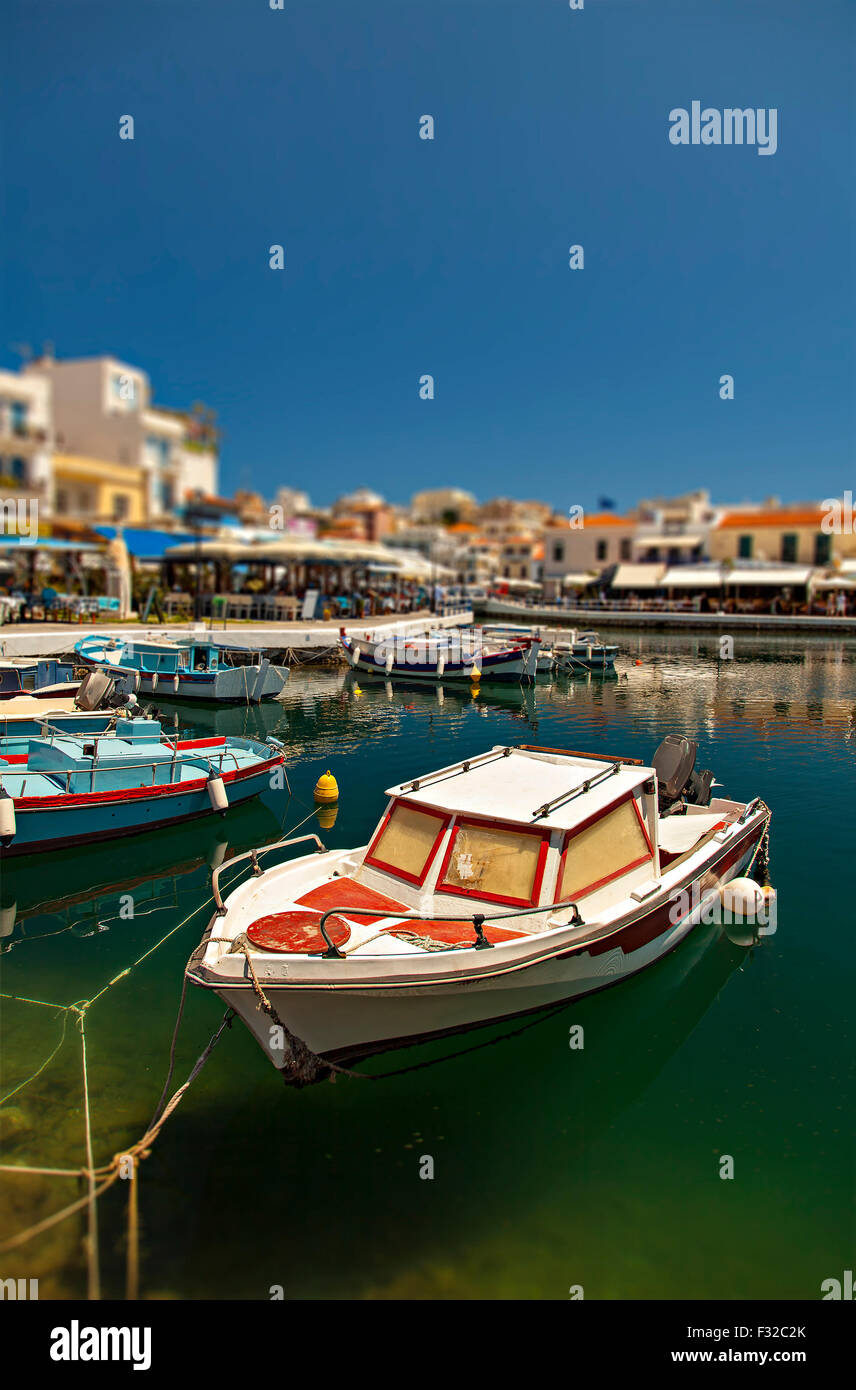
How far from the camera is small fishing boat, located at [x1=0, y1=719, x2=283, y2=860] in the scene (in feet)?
43.1

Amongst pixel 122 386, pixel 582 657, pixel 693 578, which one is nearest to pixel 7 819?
pixel 122 386

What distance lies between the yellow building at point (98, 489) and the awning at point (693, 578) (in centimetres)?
7814

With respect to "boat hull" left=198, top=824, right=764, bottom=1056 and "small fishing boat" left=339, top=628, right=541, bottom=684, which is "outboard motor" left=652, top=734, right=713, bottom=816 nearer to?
"boat hull" left=198, top=824, right=764, bottom=1056

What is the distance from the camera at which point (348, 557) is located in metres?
43.8

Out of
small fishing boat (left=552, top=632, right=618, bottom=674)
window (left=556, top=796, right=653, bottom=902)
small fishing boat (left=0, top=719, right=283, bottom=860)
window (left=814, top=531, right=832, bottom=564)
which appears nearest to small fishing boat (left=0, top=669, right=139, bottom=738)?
small fishing boat (left=0, top=719, right=283, bottom=860)

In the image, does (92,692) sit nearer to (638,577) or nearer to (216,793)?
(216,793)

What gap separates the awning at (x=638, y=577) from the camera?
79250 millimetres

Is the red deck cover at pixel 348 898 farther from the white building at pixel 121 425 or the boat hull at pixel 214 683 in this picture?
the boat hull at pixel 214 683

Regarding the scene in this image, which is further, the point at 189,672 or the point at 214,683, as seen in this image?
the point at 189,672

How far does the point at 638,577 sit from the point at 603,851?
76284 mm

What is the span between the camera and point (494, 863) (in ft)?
26.8
